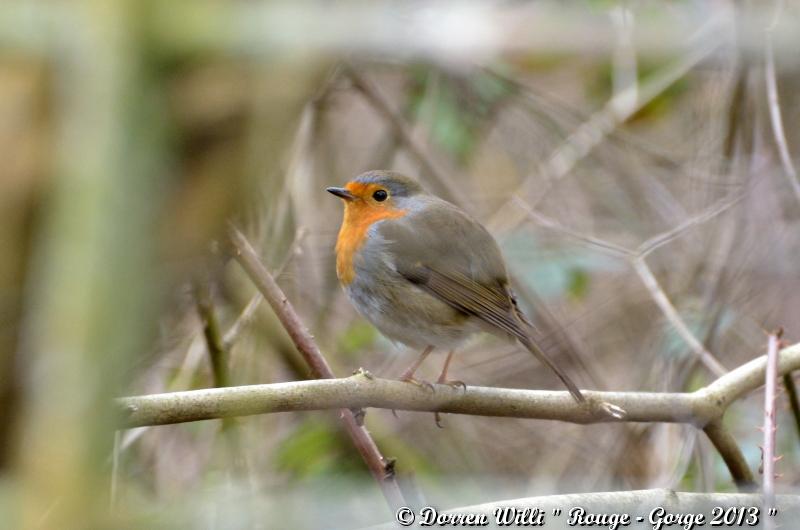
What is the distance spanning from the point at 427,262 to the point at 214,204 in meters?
2.10

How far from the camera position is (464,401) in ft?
5.63

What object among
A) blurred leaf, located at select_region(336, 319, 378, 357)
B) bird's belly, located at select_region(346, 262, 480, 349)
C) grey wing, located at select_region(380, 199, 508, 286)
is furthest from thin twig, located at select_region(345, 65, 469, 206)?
bird's belly, located at select_region(346, 262, 480, 349)

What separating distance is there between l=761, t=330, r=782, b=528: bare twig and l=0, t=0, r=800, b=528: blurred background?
1.57ft

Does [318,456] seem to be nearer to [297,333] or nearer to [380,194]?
[380,194]

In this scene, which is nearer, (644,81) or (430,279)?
(430,279)

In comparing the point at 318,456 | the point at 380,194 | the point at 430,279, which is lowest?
the point at 318,456

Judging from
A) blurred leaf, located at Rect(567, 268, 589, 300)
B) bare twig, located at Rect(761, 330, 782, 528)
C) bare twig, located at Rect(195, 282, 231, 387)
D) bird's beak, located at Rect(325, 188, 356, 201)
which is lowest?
blurred leaf, located at Rect(567, 268, 589, 300)

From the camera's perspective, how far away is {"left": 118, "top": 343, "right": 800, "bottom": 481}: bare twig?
4.18 feet

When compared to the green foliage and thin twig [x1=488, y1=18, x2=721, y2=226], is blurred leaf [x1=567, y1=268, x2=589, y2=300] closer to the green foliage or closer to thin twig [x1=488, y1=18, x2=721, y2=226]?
thin twig [x1=488, y1=18, x2=721, y2=226]

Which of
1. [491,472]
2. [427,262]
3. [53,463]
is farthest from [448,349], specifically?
[53,463]

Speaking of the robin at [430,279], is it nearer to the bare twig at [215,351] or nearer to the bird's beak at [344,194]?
the bird's beak at [344,194]

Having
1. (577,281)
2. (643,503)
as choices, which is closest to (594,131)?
(577,281)

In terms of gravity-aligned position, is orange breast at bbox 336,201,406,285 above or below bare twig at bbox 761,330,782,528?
below

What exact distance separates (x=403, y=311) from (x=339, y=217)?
167cm
